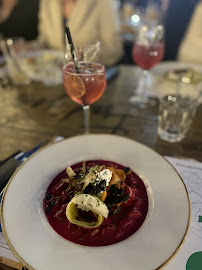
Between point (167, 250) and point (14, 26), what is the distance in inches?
170

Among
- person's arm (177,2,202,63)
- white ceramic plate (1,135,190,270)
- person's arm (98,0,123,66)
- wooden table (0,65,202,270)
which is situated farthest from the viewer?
person's arm (98,0,123,66)

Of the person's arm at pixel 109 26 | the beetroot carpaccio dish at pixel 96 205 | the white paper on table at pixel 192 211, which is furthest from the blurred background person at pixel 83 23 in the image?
the beetroot carpaccio dish at pixel 96 205

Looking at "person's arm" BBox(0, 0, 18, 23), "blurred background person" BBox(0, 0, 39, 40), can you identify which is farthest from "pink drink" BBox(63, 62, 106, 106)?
"person's arm" BBox(0, 0, 18, 23)

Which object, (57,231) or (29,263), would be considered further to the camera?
(57,231)

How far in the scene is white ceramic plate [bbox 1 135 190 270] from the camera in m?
0.59

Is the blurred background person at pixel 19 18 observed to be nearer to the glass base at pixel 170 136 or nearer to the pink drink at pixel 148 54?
the pink drink at pixel 148 54

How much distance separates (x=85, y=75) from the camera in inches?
39.7

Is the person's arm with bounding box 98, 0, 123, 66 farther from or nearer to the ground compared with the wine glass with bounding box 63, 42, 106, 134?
nearer to the ground

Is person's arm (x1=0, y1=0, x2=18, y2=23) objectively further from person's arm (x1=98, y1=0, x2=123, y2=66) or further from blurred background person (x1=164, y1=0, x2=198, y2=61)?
blurred background person (x1=164, y1=0, x2=198, y2=61)

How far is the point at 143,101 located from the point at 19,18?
3.35m

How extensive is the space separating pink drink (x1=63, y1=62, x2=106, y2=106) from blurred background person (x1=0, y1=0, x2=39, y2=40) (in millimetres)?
3469

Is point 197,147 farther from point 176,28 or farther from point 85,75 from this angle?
point 176,28

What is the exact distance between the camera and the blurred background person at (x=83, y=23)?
3.05 metres

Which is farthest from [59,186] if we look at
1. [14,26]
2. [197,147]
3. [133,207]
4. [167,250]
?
[14,26]
